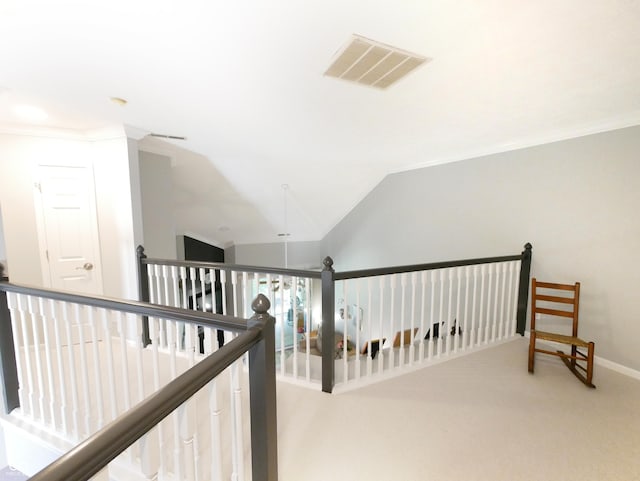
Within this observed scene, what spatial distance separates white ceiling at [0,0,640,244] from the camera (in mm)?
1398

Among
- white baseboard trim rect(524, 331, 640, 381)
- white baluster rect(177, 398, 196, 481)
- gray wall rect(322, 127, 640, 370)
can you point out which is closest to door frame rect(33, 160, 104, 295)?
white baluster rect(177, 398, 196, 481)

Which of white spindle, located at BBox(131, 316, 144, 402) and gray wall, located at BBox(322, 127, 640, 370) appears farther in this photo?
gray wall, located at BBox(322, 127, 640, 370)

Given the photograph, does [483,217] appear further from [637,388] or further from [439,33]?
[439,33]

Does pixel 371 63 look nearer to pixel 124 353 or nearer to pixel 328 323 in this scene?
pixel 328 323

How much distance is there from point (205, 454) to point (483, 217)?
376 cm

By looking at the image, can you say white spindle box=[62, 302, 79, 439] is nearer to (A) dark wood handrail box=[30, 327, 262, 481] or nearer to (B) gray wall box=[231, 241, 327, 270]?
(A) dark wood handrail box=[30, 327, 262, 481]

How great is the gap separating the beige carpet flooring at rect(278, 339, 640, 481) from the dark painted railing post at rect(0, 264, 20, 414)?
195 centimetres

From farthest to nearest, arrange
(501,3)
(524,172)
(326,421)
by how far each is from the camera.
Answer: (524,172), (326,421), (501,3)

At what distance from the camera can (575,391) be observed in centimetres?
221

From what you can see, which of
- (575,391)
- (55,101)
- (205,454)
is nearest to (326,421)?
(205,454)

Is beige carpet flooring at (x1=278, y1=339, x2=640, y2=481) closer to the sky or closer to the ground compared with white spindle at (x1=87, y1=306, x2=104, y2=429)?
closer to the ground

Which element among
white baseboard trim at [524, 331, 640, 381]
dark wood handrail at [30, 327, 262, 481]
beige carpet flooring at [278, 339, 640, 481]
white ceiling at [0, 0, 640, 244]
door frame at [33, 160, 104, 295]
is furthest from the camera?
door frame at [33, 160, 104, 295]

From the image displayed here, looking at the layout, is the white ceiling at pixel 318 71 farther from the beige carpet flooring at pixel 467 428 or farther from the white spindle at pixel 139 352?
the beige carpet flooring at pixel 467 428

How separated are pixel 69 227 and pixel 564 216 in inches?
208
